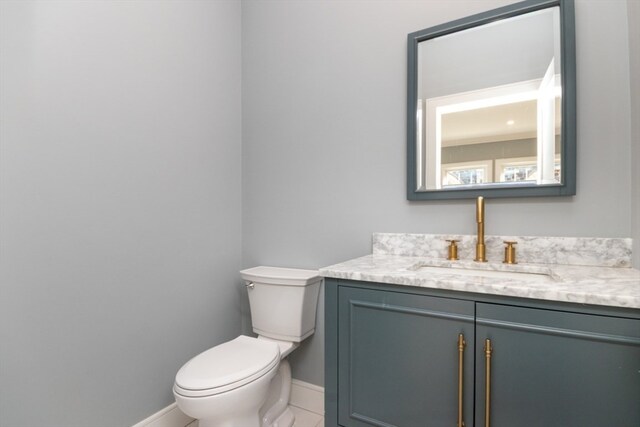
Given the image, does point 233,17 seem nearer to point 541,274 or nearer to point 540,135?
point 540,135

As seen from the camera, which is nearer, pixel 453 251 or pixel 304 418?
pixel 453 251

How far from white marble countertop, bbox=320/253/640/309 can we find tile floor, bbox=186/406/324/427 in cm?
95

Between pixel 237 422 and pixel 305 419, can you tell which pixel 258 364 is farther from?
pixel 305 419

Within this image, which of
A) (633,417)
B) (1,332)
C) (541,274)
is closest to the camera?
(633,417)

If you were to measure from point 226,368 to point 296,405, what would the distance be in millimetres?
775

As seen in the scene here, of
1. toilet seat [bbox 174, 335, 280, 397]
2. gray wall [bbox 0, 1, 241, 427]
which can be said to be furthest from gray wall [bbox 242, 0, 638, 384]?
toilet seat [bbox 174, 335, 280, 397]

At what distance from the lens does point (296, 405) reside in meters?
1.80

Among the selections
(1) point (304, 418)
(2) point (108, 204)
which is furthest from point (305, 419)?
(2) point (108, 204)

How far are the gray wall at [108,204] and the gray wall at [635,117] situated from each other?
1.88 meters

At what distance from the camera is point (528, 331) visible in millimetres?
860

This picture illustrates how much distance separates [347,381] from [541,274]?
83cm

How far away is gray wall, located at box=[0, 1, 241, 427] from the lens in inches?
42.6

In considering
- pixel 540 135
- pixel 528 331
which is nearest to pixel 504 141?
pixel 540 135

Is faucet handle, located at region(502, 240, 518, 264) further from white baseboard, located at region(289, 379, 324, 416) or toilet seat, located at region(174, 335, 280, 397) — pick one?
white baseboard, located at region(289, 379, 324, 416)
